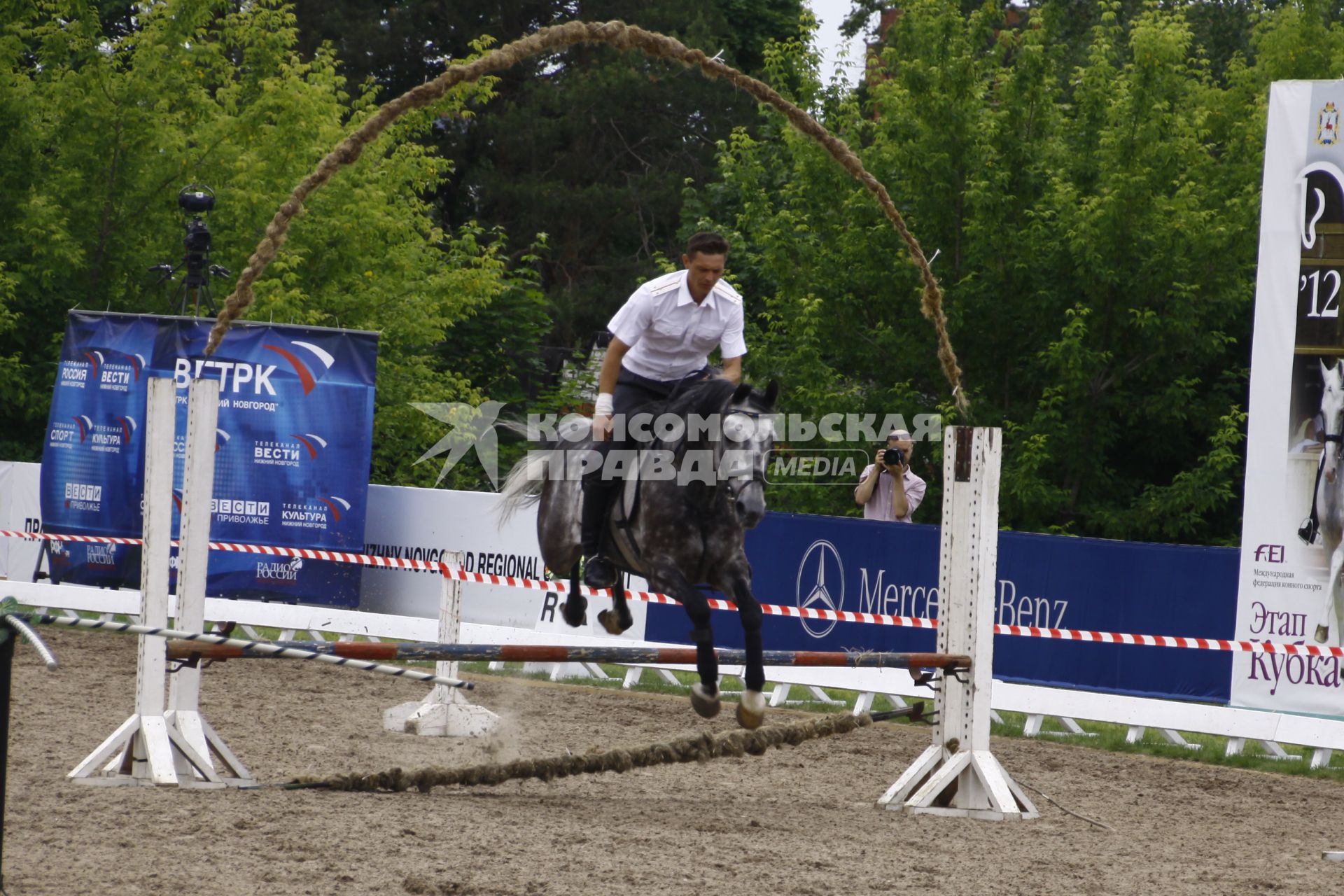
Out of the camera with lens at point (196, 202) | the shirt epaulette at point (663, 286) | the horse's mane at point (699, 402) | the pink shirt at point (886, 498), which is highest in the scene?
the camera with lens at point (196, 202)

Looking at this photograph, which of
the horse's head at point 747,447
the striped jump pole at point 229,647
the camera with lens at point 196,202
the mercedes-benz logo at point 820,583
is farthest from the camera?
→ the camera with lens at point 196,202

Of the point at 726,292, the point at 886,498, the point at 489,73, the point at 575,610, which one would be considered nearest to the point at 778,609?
the point at 886,498

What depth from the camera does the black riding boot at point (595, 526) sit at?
6.30m

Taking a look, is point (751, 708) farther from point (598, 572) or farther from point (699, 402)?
point (699, 402)

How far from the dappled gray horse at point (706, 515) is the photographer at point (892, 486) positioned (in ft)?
14.1

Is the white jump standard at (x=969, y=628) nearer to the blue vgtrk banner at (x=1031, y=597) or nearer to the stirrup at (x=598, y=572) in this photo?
the stirrup at (x=598, y=572)

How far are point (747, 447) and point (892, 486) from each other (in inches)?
235

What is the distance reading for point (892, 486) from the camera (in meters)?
11.3

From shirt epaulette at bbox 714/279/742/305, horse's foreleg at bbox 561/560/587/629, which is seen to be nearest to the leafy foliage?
horse's foreleg at bbox 561/560/587/629

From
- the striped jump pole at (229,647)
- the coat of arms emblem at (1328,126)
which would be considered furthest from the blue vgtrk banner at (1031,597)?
the striped jump pole at (229,647)

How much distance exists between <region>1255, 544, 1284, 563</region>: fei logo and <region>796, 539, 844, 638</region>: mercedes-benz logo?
3.10 metres

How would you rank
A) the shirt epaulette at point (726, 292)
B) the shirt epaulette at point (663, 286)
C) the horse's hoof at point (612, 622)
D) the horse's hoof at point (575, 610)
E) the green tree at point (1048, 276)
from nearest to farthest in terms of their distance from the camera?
the shirt epaulette at point (663, 286), the shirt epaulette at point (726, 292), the horse's hoof at point (612, 622), the horse's hoof at point (575, 610), the green tree at point (1048, 276)

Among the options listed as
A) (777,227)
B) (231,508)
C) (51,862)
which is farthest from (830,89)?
(51,862)

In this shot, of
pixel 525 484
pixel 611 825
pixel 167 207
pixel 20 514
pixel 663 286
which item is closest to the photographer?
pixel 663 286
